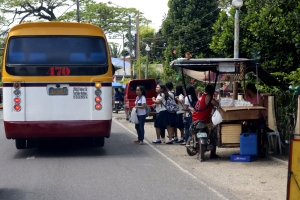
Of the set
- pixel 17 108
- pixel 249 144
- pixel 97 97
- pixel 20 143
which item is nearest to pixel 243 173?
pixel 249 144

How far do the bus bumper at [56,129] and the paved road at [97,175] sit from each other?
569 mm

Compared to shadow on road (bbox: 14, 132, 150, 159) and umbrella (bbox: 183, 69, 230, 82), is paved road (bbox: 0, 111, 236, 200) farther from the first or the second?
umbrella (bbox: 183, 69, 230, 82)

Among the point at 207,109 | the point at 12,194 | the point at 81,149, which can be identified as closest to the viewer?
the point at 12,194

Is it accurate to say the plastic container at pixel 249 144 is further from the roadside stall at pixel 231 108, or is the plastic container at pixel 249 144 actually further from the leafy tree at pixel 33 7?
the leafy tree at pixel 33 7

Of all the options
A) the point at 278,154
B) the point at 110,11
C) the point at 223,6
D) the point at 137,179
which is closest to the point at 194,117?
the point at 278,154

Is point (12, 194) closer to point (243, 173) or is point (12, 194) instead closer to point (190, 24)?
point (243, 173)

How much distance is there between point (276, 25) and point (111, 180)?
715cm

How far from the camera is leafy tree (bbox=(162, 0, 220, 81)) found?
3089cm

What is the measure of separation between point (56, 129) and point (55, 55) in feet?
5.89

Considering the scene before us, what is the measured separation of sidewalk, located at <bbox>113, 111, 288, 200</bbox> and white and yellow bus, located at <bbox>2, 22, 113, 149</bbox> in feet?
7.88

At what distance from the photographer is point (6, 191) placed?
29.3 ft

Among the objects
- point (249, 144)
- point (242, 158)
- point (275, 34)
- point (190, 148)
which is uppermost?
point (275, 34)

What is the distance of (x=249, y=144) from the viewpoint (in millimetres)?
11992

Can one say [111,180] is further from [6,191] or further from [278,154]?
[278,154]
